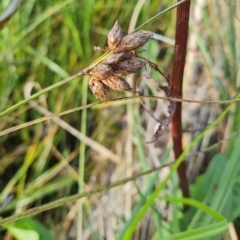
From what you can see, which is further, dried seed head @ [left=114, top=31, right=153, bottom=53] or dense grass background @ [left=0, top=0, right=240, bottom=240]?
dense grass background @ [left=0, top=0, right=240, bottom=240]

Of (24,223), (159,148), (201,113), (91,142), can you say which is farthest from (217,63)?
(24,223)

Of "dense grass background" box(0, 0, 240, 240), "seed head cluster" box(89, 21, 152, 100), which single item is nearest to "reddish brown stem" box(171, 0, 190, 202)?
"seed head cluster" box(89, 21, 152, 100)

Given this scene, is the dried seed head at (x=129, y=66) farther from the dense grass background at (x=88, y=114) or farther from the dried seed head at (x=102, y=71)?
the dense grass background at (x=88, y=114)

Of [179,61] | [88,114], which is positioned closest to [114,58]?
[179,61]

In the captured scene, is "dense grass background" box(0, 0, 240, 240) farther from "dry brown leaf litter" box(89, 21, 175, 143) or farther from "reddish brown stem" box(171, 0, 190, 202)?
"dry brown leaf litter" box(89, 21, 175, 143)

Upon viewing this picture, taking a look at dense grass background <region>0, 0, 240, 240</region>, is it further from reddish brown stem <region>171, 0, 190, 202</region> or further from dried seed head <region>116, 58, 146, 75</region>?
dried seed head <region>116, 58, 146, 75</region>

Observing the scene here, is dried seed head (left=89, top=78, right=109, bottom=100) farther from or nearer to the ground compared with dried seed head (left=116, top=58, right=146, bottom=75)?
nearer to the ground

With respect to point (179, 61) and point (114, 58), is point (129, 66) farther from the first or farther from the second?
point (179, 61)
